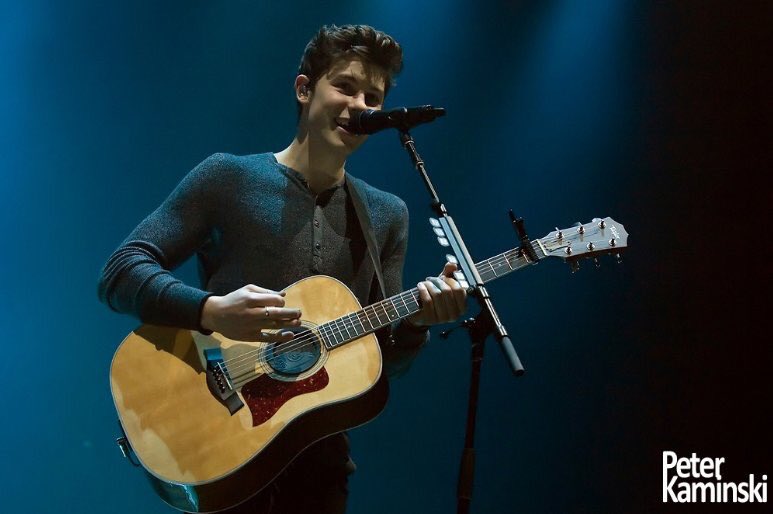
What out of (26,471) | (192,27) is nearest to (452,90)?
(192,27)

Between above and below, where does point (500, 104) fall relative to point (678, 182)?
above

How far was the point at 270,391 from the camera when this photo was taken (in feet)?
6.32

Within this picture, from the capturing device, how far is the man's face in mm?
2225

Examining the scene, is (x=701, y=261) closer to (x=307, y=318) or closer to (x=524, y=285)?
(x=524, y=285)

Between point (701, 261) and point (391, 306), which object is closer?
point (391, 306)

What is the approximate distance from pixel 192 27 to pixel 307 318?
5.96 feet

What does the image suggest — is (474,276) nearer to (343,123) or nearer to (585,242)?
(585,242)

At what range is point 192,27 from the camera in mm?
3164

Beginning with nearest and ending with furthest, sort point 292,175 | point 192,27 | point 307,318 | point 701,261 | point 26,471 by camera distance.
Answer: point 307,318
point 292,175
point 26,471
point 192,27
point 701,261

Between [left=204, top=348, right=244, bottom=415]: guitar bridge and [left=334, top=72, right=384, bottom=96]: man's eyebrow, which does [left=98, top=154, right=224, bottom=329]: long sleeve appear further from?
[left=334, top=72, right=384, bottom=96]: man's eyebrow

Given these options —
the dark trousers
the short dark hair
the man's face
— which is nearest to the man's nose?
the man's face

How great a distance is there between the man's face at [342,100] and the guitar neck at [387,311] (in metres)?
0.54

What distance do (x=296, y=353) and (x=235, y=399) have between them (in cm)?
23

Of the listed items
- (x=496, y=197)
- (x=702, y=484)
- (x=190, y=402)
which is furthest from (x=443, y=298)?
(x=702, y=484)
